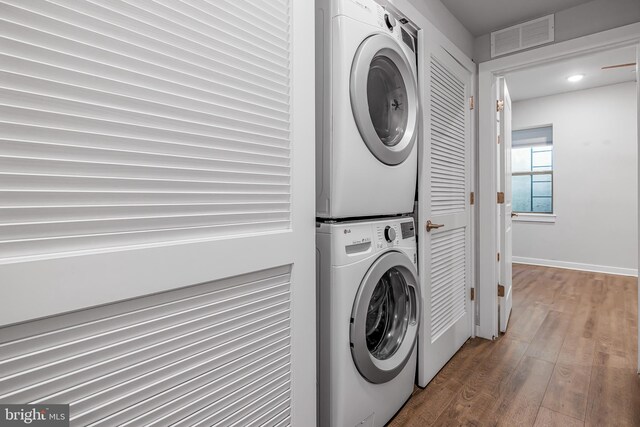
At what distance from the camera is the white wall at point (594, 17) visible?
77.1 inches

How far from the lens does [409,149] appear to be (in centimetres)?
148

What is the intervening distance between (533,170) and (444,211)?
4.11m

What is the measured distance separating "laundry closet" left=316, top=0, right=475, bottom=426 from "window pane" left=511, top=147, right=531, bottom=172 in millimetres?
3858

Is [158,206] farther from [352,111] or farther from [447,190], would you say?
[447,190]

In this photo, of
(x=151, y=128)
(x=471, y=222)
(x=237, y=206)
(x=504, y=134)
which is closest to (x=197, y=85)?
(x=151, y=128)

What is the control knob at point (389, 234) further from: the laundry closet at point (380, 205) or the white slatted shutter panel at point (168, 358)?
the white slatted shutter panel at point (168, 358)

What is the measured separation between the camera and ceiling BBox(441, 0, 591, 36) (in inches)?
82.8

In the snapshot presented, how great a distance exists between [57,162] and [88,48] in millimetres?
218

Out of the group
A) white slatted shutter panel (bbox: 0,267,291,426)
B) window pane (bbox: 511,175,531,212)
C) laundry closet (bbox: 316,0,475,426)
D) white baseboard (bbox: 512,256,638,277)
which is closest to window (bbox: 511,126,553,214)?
window pane (bbox: 511,175,531,212)

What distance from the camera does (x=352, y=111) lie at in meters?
1.18

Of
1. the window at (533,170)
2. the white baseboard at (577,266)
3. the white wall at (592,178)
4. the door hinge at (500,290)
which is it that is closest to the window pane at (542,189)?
the window at (533,170)

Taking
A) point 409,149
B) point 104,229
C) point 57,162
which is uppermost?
point 409,149

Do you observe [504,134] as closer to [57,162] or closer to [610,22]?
[610,22]

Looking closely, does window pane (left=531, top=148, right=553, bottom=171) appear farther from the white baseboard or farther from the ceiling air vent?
the ceiling air vent
